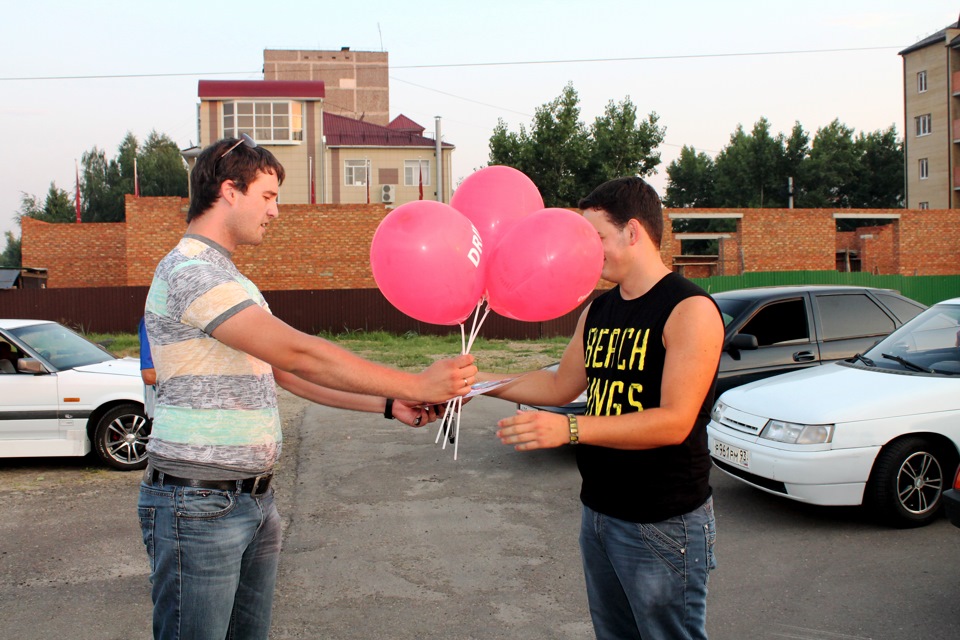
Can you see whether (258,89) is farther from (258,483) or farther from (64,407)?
(258,483)

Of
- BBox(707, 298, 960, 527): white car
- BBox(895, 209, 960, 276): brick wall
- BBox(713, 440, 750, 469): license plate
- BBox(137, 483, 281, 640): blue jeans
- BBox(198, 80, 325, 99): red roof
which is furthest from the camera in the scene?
BBox(198, 80, 325, 99): red roof

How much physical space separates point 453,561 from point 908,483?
332 centimetres

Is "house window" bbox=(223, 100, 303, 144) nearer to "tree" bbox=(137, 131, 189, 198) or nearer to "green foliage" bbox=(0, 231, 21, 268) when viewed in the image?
"tree" bbox=(137, 131, 189, 198)

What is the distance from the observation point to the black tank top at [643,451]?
8.24 feet

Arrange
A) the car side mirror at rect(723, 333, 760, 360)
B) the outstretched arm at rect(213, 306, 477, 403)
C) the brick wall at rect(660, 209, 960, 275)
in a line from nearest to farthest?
the outstretched arm at rect(213, 306, 477, 403) → the car side mirror at rect(723, 333, 760, 360) → the brick wall at rect(660, 209, 960, 275)

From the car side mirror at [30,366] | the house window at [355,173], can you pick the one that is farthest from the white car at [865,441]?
the house window at [355,173]

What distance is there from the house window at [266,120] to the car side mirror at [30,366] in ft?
105

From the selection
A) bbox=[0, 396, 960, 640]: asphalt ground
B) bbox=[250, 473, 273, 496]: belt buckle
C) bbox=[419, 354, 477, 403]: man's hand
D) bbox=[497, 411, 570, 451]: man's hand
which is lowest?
bbox=[0, 396, 960, 640]: asphalt ground

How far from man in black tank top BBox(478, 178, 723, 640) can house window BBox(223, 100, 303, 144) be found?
37723 mm

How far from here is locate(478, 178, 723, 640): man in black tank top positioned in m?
2.38

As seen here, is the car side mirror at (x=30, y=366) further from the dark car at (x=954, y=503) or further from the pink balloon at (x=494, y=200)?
the dark car at (x=954, y=503)

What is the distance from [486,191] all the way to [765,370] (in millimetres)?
5445

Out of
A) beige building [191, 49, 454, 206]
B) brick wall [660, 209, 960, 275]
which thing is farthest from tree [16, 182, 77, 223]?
brick wall [660, 209, 960, 275]

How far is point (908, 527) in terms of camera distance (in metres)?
5.61
